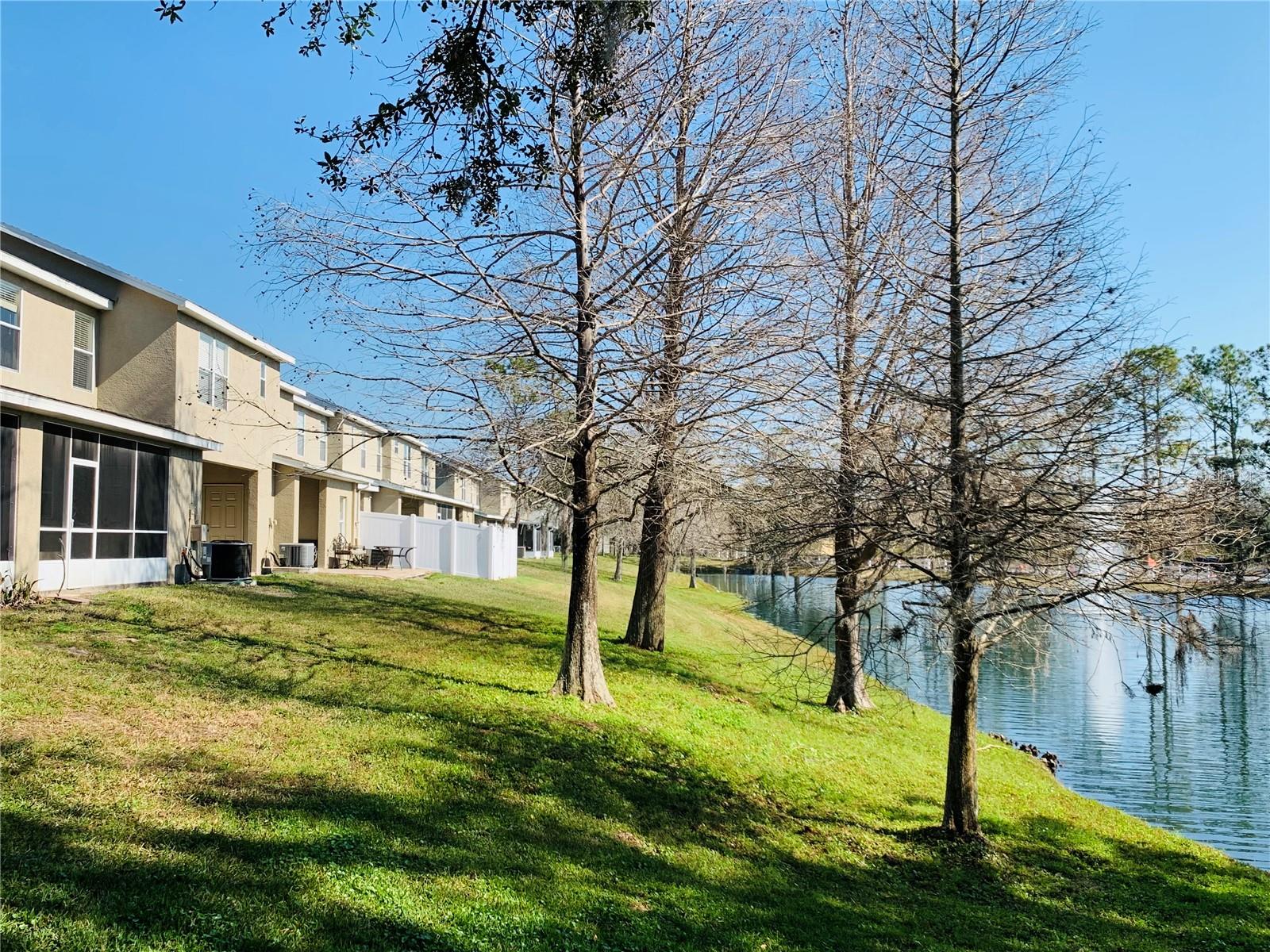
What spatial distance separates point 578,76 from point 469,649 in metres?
10.3

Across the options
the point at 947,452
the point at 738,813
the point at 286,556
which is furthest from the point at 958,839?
the point at 286,556

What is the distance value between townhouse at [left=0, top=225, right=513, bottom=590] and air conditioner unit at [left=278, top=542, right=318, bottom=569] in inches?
23.8

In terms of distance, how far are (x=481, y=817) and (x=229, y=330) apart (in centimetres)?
1672

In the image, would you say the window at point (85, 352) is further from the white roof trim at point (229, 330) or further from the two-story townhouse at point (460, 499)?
the two-story townhouse at point (460, 499)

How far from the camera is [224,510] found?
24.2 meters

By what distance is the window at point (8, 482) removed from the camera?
13523 millimetres

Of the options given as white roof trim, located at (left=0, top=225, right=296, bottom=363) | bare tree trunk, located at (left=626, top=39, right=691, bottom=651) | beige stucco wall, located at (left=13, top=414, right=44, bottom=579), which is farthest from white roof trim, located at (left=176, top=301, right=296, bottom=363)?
bare tree trunk, located at (left=626, top=39, right=691, bottom=651)

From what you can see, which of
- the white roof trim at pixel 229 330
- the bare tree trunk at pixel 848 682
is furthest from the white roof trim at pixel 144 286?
the bare tree trunk at pixel 848 682

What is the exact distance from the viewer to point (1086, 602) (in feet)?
30.7

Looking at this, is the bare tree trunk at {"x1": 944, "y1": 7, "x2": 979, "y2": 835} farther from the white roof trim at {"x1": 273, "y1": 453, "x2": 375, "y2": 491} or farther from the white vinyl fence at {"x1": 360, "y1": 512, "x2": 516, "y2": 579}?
the white vinyl fence at {"x1": 360, "y1": 512, "x2": 516, "y2": 579}

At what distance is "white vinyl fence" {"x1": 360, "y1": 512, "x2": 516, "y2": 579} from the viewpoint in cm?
3303

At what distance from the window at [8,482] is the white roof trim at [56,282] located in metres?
2.74

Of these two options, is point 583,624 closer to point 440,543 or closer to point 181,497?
point 181,497

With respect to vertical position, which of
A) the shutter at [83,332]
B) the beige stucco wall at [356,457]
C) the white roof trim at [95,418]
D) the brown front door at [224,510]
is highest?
the shutter at [83,332]
